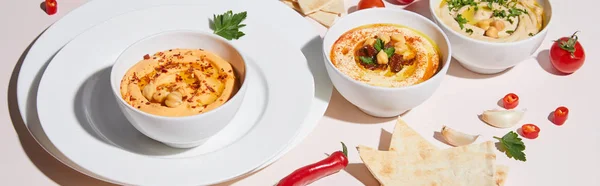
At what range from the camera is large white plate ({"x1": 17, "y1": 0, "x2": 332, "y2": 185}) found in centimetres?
Result: 357

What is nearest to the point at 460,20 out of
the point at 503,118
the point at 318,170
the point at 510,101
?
the point at 510,101

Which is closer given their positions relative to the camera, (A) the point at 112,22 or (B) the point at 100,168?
(B) the point at 100,168

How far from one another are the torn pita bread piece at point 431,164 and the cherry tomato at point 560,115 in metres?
0.62

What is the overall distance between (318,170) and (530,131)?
1274 millimetres

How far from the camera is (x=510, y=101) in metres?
4.10

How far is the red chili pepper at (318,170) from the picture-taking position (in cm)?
352

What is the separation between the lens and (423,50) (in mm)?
4008

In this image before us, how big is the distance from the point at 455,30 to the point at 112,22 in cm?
206

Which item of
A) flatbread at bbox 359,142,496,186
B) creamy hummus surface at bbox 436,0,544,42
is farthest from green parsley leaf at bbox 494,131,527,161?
creamy hummus surface at bbox 436,0,544,42

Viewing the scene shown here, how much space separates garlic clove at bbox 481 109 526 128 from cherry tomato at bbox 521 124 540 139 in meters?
0.08

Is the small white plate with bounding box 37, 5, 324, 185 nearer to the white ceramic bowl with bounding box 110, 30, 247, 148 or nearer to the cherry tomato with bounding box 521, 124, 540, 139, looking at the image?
the white ceramic bowl with bounding box 110, 30, 247, 148

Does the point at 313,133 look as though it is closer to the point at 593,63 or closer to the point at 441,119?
the point at 441,119

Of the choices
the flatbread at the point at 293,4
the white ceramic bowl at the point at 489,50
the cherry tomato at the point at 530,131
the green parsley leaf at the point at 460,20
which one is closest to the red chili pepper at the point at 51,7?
the flatbread at the point at 293,4

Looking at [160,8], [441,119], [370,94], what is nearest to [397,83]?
[370,94]
